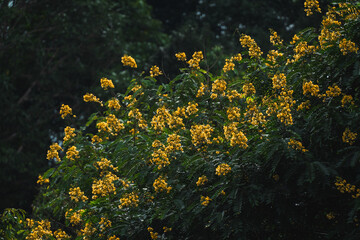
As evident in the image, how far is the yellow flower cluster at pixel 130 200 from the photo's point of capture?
5.00 m

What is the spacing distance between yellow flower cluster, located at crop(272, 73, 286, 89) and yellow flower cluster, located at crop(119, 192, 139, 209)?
5.21 feet

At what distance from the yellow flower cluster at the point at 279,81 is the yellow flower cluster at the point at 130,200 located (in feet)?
5.21

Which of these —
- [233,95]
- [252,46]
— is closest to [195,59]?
[252,46]

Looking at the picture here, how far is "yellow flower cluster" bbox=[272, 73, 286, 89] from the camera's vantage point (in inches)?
186

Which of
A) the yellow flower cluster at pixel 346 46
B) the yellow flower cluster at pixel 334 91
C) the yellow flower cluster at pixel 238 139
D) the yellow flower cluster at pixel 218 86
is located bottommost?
the yellow flower cluster at pixel 238 139

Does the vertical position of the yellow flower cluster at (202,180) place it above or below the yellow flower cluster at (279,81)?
below

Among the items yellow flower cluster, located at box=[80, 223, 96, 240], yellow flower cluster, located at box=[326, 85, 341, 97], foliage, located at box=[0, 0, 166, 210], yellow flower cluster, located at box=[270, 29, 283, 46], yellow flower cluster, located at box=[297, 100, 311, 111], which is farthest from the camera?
foliage, located at box=[0, 0, 166, 210]

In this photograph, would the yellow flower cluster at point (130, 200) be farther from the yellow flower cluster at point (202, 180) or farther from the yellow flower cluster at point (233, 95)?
the yellow flower cluster at point (233, 95)

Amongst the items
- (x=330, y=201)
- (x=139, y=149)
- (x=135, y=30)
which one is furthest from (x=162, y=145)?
(x=135, y=30)

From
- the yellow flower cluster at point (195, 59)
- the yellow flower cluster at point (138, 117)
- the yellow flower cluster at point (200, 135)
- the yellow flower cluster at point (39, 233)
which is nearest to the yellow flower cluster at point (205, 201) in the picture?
the yellow flower cluster at point (200, 135)

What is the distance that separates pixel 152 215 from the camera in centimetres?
496

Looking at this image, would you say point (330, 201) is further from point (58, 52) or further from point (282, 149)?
point (58, 52)

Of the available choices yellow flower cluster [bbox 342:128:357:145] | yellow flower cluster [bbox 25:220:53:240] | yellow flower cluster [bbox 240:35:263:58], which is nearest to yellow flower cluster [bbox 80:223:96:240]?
yellow flower cluster [bbox 25:220:53:240]

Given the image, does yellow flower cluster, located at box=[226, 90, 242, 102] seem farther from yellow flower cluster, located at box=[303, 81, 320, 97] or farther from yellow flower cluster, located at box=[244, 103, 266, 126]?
yellow flower cluster, located at box=[303, 81, 320, 97]
